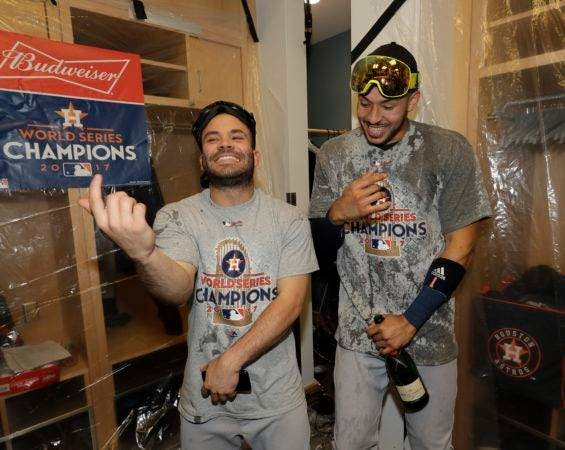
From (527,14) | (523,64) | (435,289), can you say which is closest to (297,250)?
(435,289)

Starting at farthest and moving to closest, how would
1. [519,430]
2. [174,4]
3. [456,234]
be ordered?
[174,4], [519,430], [456,234]

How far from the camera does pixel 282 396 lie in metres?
1.14

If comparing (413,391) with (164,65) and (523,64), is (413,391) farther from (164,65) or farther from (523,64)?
(164,65)

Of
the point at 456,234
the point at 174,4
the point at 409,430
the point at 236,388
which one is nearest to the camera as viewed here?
the point at 236,388

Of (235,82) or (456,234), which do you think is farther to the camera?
(235,82)

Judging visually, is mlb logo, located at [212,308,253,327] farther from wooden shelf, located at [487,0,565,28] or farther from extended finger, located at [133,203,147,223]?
wooden shelf, located at [487,0,565,28]

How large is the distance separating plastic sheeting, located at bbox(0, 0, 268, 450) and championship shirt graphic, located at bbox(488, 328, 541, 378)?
4.94 feet

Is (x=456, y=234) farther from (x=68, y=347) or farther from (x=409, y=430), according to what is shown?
(x=68, y=347)

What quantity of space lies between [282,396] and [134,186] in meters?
1.22

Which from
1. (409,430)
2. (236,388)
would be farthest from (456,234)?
(236,388)

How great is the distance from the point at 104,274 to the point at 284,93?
55.3 inches

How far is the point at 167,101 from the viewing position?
1853 mm

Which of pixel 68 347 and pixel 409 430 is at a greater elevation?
pixel 68 347

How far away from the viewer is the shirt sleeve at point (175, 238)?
108cm
